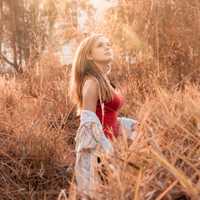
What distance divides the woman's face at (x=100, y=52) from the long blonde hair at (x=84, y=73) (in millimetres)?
28

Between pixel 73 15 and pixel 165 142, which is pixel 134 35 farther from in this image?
pixel 165 142

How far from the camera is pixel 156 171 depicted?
1.35m

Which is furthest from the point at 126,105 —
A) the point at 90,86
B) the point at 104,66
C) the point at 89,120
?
the point at 89,120

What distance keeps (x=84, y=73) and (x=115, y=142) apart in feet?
7.65

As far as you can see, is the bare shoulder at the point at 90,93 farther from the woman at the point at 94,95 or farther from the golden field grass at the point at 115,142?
the golden field grass at the point at 115,142

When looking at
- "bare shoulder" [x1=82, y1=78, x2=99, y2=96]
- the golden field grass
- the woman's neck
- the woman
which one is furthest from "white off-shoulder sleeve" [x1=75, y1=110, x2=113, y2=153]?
the woman's neck

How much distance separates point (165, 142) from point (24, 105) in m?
3.87

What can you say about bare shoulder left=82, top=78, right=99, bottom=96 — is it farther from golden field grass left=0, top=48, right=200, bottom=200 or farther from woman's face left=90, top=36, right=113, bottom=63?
golden field grass left=0, top=48, right=200, bottom=200

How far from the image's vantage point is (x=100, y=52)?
3885 millimetres

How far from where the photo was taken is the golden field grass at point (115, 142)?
4.41ft

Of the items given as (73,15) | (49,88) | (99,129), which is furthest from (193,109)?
(73,15)

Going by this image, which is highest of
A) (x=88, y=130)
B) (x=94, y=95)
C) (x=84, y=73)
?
(x=84, y=73)

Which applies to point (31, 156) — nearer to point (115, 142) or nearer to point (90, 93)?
point (90, 93)

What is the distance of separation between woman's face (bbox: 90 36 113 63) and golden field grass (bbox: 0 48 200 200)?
48cm
